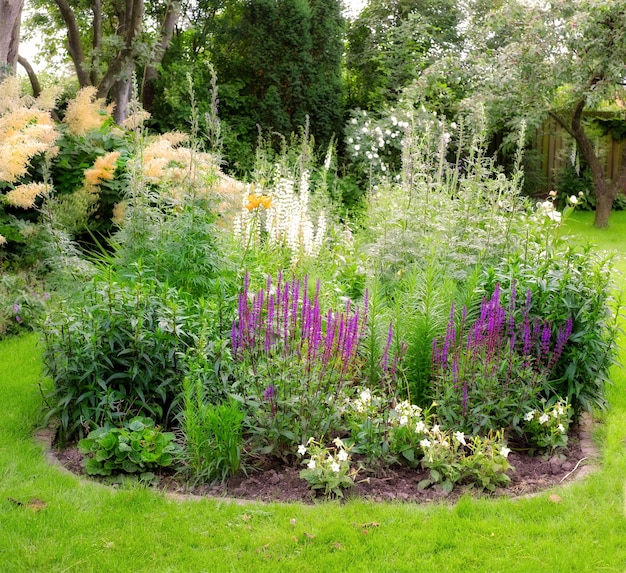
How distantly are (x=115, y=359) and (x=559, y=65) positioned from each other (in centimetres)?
946

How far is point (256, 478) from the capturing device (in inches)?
140

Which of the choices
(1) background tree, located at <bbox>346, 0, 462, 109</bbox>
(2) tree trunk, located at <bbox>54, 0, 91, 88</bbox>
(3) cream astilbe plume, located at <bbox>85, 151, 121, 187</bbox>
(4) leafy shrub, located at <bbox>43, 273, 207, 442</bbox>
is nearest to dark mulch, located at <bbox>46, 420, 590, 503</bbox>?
(4) leafy shrub, located at <bbox>43, 273, 207, 442</bbox>

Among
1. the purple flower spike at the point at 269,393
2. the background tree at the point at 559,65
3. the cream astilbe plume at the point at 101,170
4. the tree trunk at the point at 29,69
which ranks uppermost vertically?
the background tree at the point at 559,65

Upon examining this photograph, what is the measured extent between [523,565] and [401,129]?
1043 cm

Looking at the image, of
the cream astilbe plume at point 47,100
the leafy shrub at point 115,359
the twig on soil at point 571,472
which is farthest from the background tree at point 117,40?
the twig on soil at point 571,472

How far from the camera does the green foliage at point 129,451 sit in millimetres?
3555

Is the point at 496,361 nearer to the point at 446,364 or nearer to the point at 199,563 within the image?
the point at 446,364

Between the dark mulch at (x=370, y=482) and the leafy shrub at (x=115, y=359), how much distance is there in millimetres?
277

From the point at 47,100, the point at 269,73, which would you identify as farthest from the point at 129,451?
the point at 269,73

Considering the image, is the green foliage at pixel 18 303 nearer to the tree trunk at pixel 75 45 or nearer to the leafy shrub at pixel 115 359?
the leafy shrub at pixel 115 359

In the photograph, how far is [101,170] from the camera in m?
6.76

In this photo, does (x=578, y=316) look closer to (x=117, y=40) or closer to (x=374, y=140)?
(x=117, y=40)

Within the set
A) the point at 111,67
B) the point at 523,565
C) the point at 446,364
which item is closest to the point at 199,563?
the point at 523,565

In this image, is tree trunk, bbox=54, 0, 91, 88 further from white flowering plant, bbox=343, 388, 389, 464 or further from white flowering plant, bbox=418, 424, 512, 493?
white flowering plant, bbox=418, 424, 512, 493
